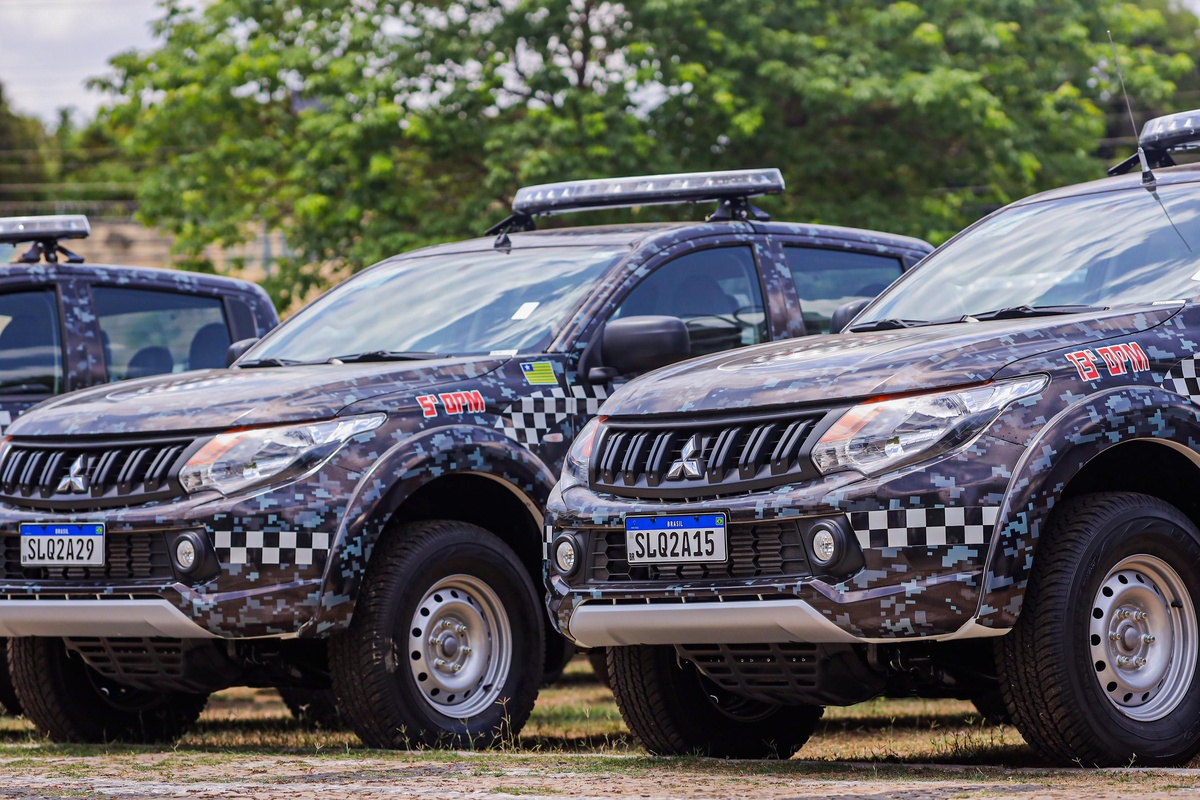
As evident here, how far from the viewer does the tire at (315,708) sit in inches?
329

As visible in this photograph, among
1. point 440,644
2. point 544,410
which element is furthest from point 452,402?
point 440,644

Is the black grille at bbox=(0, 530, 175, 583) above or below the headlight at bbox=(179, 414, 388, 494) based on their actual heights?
below

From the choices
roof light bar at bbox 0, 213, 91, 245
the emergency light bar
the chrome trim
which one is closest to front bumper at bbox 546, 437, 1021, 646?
the chrome trim

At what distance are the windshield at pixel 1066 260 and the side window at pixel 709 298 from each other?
93cm

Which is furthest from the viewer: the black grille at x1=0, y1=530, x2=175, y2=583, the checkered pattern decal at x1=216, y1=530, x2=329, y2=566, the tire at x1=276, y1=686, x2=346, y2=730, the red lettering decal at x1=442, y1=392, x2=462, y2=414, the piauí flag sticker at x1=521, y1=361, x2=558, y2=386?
the tire at x1=276, y1=686, x2=346, y2=730

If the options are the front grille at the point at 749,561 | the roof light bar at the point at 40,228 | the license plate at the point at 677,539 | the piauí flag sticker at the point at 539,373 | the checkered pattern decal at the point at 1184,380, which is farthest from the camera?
the roof light bar at the point at 40,228

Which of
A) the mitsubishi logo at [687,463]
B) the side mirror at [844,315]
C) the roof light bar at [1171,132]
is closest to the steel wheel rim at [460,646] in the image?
the mitsubishi logo at [687,463]

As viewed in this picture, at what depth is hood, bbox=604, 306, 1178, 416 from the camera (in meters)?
5.19

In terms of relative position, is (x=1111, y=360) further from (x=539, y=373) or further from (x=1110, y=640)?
Result: (x=539, y=373)

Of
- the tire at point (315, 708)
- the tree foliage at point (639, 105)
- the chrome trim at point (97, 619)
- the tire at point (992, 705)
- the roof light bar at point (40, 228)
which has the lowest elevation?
the tire at point (315, 708)

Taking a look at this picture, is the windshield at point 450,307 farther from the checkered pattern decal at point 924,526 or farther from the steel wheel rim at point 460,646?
the checkered pattern decal at point 924,526

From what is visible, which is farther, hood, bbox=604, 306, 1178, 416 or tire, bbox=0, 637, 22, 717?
tire, bbox=0, 637, 22, 717

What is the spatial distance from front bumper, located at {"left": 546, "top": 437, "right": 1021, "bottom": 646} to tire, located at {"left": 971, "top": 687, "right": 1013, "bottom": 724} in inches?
28.7

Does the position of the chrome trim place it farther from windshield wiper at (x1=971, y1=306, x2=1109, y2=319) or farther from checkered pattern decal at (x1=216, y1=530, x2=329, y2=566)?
windshield wiper at (x1=971, y1=306, x2=1109, y2=319)
